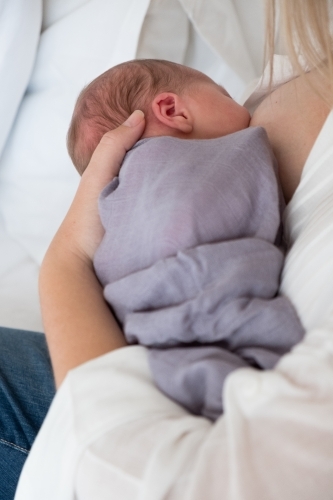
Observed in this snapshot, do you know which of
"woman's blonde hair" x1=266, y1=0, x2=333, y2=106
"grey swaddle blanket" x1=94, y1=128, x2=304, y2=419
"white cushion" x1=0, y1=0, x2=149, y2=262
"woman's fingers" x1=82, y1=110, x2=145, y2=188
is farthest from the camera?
"white cushion" x1=0, y1=0, x2=149, y2=262

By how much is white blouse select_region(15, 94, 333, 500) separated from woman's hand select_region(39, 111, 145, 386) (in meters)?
0.09

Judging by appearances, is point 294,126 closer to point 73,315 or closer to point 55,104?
point 73,315

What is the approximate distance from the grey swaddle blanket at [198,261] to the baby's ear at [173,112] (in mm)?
97

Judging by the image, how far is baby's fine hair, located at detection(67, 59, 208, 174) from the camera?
986 millimetres

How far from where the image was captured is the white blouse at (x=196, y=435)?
47 cm

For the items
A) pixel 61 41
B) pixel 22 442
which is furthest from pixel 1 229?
pixel 22 442

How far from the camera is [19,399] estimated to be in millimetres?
853

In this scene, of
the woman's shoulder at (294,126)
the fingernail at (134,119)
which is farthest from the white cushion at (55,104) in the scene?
the woman's shoulder at (294,126)

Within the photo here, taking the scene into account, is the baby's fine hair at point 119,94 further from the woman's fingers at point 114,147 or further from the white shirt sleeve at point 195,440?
the white shirt sleeve at point 195,440

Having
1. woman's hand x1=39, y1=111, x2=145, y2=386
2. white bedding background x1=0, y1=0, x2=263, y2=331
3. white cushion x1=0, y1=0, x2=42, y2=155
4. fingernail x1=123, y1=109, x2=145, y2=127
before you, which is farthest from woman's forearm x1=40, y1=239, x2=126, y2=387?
white cushion x1=0, y1=0, x2=42, y2=155

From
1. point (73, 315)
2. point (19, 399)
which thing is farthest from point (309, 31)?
point (19, 399)

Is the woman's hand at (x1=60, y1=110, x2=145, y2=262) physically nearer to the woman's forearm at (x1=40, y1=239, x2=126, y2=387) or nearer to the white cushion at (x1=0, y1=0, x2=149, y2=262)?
the woman's forearm at (x1=40, y1=239, x2=126, y2=387)

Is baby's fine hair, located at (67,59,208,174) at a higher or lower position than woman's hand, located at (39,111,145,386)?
higher

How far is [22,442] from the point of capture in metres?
0.81
